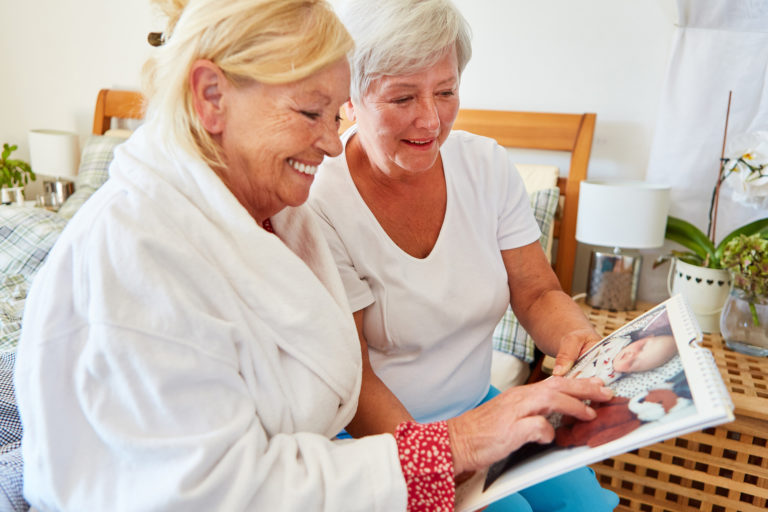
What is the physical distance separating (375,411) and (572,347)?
0.37 metres

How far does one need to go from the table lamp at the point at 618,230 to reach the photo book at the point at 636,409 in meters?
1.10

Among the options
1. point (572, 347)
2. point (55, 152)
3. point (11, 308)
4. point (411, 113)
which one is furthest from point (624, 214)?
point (55, 152)

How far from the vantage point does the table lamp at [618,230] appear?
189 centimetres

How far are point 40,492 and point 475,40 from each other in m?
2.18

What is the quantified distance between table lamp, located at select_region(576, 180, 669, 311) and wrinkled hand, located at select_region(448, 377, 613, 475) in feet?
4.17

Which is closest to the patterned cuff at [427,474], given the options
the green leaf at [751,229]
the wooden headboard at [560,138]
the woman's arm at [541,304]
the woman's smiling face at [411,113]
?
the woman's arm at [541,304]

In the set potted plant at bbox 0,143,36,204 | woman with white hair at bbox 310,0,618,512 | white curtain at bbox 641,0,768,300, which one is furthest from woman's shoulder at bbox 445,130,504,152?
potted plant at bbox 0,143,36,204

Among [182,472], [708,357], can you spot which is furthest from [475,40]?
[182,472]

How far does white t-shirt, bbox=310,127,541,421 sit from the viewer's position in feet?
3.59

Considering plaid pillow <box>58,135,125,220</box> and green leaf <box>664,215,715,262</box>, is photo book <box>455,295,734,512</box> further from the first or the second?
plaid pillow <box>58,135,125,220</box>

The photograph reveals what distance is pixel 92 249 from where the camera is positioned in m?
0.66

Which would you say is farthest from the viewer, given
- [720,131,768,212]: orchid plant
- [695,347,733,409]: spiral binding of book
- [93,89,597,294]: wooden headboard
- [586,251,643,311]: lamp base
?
[93,89,597,294]: wooden headboard

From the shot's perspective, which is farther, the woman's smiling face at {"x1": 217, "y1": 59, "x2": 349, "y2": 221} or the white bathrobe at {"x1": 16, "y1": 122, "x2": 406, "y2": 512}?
the woman's smiling face at {"x1": 217, "y1": 59, "x2": 349, "y2": 221}

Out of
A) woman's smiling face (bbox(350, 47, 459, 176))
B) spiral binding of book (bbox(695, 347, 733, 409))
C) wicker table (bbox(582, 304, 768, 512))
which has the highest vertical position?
woman's smiling face (bbox(350, 47, 459, 176))
